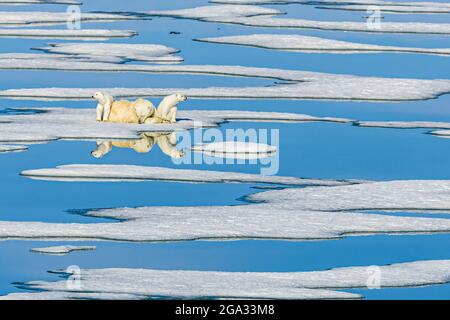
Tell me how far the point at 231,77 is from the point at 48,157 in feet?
9.49

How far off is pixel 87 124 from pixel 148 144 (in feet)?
1.82

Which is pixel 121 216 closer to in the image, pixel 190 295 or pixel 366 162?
pixel 190 295

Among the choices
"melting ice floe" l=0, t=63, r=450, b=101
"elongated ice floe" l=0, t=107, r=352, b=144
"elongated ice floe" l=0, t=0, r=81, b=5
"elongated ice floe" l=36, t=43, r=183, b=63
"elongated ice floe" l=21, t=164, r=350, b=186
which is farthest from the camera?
"elongated ice floe" l=0, t=0, r=81, b=5

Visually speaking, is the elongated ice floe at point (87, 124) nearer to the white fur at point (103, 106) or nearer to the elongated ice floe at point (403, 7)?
the white fur at point (103, 106)

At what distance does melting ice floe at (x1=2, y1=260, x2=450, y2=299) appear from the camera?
5168 mm

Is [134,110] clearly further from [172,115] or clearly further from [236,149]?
[236,149]

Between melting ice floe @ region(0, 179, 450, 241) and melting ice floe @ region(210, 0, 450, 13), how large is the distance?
7580 millimetres

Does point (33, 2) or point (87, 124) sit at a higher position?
point (87, 124)

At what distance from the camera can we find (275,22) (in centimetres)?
1288

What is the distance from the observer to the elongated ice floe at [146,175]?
270 inches

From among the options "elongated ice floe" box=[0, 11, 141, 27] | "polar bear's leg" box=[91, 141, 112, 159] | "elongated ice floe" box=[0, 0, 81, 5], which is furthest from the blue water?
"elongated ice floe" box=[0, 0, 81, 5]

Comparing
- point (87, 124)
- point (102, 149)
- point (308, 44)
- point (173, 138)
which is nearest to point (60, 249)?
point (102, 149)

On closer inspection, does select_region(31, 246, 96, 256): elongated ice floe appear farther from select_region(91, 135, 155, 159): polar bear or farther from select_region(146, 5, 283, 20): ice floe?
select_region(146, 5, 283, 20): ice floe

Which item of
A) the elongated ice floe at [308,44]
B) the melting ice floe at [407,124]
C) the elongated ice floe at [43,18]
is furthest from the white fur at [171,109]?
the elongated ice floe at [43,18]
